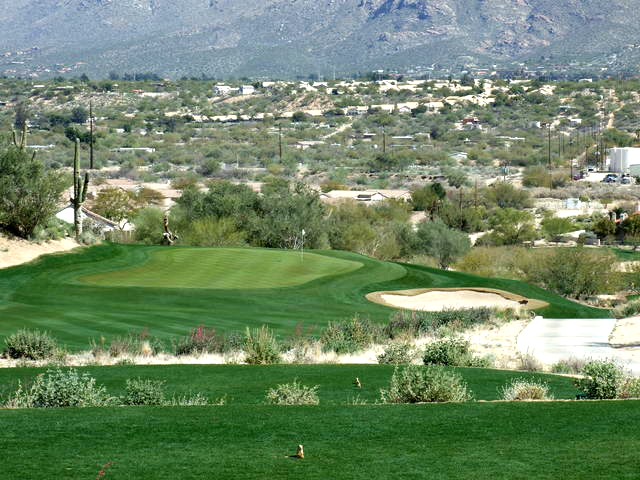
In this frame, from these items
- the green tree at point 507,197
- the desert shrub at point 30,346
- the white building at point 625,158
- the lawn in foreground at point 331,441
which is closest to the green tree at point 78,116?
the white building at point 625,158

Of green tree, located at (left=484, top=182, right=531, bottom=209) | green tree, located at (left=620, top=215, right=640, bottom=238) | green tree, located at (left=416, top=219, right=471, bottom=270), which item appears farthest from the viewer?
green tree, located at (left=484, top=182, right=531, bottom=209)

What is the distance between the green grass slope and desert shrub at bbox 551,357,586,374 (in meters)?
6.00

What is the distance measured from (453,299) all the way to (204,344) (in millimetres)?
14069

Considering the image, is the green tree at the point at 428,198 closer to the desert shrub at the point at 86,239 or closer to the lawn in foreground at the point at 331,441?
the desert shrub at the point at 86,239

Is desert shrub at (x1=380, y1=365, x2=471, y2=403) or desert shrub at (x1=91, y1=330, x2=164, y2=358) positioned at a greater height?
desert shrub at (x1=380, y1=365, x2=471, y2=403)

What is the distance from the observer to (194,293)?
95.6ft

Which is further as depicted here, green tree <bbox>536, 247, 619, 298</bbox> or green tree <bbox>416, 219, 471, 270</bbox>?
green tree <bbox>416, 219, 471, 270</bbox>

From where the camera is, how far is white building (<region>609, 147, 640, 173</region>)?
103 m

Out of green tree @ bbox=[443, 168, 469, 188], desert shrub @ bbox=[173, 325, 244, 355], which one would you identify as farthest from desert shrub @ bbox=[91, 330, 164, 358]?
green tree @ bbox=[443, 168, 469, 188]

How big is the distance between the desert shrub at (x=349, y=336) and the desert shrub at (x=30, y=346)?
17.4 ft

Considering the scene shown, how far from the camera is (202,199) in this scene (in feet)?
169

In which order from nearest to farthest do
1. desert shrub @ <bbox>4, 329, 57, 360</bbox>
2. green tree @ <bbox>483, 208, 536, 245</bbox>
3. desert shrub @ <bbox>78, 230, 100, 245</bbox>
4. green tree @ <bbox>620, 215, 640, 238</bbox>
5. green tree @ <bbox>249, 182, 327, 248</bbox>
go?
desert shrub @ <bbox>4, 329, 57, 360</bbox>, desert shrub @ <bbox>78, 230, 100, 245</bbox>, green tree @ <bbox>249, 182, 327, 248</bbox>, green tree @ <bbox>483, 208, 536, 245</bbox>, green tree @ <bbox>620, 215, 640, 238</bbox>

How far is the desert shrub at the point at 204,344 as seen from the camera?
2120 cm

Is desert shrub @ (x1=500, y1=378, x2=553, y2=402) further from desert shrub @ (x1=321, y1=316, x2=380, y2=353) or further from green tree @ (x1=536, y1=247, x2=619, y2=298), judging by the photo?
green tree @ (x1=536, y1=247, x2=619, y2=298)
